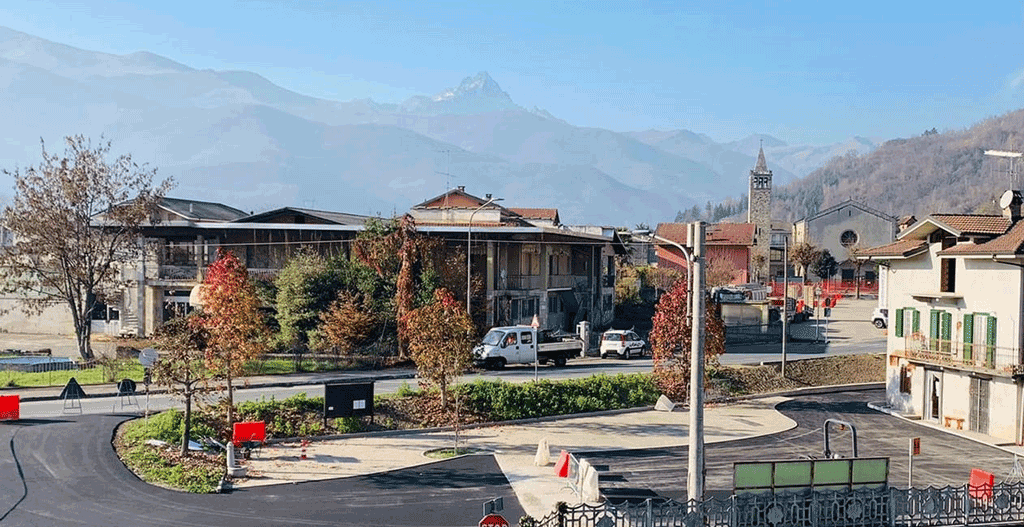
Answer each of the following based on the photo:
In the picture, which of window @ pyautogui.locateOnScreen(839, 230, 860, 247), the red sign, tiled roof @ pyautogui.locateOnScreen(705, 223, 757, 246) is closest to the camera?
the red sign

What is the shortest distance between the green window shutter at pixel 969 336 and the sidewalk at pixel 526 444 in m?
6.98

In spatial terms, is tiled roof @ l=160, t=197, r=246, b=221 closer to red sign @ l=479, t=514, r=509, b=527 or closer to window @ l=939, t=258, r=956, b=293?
window @ l=939, t=258, r=956, b=293

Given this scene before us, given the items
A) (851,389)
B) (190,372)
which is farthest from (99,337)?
(851,389)

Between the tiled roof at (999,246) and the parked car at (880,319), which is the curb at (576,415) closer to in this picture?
the tiled roof at (999,246)

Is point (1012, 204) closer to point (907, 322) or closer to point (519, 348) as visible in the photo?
point (907, 322)

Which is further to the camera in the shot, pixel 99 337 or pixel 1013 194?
pixel 99 337

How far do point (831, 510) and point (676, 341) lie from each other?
54.1 feet

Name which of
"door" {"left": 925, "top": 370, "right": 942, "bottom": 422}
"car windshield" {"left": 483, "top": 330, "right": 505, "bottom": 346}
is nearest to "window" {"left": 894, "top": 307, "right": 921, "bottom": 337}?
"door" {"left": 925, "top": 370, "right": 942, "bottom": 422}

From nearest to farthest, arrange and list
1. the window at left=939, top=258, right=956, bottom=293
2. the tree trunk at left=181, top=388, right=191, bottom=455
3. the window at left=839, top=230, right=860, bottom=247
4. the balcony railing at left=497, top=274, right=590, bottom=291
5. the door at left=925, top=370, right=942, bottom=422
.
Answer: the tree trunk at left=181, top=388, right=191, bottom=455 < the window at left=939, top=258, right=956, bottom=293 < the door at left=925, top=370, right=942, bottom=422 < the balcony railing at left=497, top=274, right=590, bottom=291 < the window at left=839, top=230, right=860, bottom=247

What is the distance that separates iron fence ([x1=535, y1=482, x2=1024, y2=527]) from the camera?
19.1 meters

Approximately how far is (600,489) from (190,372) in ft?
41.1

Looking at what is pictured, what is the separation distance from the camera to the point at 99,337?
59156 millimetres

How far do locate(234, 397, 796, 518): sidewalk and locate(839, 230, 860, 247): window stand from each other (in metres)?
81.0

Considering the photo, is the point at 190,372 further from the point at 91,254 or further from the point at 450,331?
the point at 91,254
